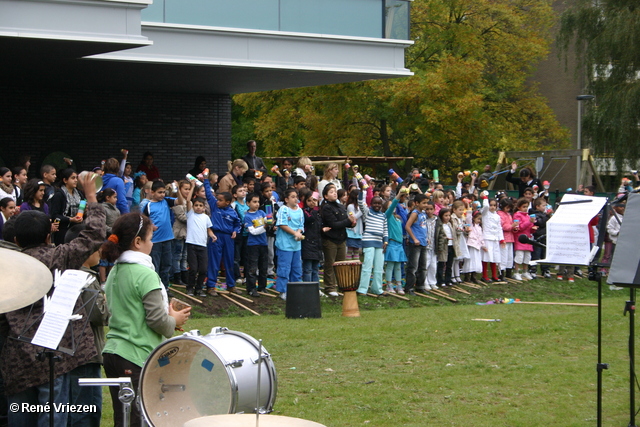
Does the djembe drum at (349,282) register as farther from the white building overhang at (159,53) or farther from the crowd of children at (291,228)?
the white building overhang at (159,53)

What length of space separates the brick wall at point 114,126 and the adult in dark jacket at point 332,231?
718 centimetres

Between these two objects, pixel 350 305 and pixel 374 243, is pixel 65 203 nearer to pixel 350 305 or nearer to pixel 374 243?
pixel 350 305

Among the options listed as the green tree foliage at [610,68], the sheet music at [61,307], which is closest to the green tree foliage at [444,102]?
the green tree foliage at [610,68]

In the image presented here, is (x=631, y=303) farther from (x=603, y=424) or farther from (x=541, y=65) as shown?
(x=541, y=65)

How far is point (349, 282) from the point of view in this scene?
1370 centimetres

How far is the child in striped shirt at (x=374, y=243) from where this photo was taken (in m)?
16.3

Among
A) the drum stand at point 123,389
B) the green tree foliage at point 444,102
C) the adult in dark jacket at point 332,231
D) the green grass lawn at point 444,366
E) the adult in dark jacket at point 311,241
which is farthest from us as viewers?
the green tree foliage at point 444,102

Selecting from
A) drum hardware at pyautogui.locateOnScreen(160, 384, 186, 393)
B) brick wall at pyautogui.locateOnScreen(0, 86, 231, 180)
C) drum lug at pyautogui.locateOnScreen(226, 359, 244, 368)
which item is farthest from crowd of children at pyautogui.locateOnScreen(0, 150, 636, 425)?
drum lug at pyautogui.locateOnScreen(226, 359, 244, 368)

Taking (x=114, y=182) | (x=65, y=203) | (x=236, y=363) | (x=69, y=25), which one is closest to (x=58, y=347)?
(x=236, y=363)

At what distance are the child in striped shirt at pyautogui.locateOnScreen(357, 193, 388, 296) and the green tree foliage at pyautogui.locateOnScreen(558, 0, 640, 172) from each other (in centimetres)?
1907

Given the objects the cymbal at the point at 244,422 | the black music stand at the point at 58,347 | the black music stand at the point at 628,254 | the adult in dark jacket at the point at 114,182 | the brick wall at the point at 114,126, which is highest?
the brick wall at the point at 114,126

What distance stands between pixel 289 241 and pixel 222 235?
1.30 metres

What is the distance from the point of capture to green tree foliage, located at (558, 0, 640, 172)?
31.4 metres

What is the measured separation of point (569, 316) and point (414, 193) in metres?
6.02
